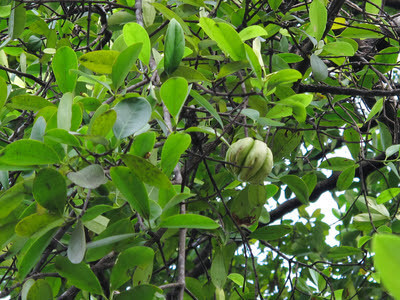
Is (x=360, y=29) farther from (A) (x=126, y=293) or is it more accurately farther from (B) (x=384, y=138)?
(A) (x=126, y=293)

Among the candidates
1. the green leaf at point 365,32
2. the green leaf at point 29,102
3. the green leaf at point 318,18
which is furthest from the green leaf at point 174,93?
the green leaf at point 365,32

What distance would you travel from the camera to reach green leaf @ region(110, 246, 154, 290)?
77 cm

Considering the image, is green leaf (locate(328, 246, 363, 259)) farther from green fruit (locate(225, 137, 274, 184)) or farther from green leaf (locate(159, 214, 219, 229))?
green leaf (locate(159, 214, 219, 229))

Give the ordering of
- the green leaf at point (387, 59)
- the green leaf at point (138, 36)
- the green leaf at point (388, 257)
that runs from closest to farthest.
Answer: the green leaf at point (388, 257) < the green leaf at point (138, 36) < the green leaf at point (387, 59)

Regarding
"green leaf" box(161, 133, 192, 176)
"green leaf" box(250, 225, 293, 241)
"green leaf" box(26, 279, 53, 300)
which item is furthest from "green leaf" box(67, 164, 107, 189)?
"green leaf" box(250, 225, 293, 241)

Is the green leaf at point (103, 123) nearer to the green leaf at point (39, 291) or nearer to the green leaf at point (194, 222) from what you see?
the green leaf at point (194, 222)

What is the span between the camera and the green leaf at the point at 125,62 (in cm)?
78

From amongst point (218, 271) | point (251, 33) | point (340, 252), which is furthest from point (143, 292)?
point (340, 252)

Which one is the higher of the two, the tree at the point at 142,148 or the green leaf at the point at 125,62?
the green leaf at the point at 125,62

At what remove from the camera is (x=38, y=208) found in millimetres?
766

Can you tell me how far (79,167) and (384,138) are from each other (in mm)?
947

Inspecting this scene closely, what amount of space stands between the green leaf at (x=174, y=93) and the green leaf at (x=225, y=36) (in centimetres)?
18

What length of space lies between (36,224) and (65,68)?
0.33 metres

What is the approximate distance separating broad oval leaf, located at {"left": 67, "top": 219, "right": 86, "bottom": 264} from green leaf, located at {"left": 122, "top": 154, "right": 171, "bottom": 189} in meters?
0.12
